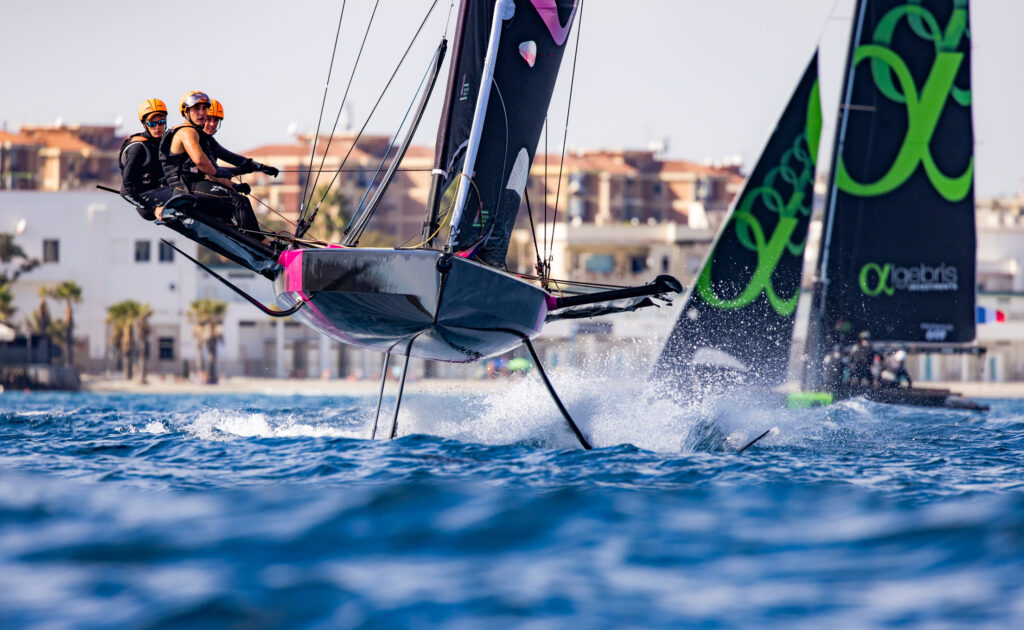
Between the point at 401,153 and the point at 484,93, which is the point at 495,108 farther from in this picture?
the point at 401,153

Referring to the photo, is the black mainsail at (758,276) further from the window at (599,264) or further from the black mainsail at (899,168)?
the window at (599,264)

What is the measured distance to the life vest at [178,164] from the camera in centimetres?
983

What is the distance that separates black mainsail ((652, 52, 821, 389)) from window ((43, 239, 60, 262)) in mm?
41850

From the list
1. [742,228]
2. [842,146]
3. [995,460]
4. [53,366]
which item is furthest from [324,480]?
[53,366]

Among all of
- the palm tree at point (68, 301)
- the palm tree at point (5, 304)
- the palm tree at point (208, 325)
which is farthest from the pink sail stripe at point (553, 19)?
the palm tree at point (5, 304)

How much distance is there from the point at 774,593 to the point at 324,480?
3.14m

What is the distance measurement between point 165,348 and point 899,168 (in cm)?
4104

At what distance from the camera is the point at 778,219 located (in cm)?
1897

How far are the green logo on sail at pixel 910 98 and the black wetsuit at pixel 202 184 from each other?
1254 cm

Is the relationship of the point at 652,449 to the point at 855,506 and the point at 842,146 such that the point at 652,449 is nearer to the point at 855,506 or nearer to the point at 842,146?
the point at 855,506

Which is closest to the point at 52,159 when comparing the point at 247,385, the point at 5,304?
the point at 5,304

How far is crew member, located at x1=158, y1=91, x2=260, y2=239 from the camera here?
31.6ft

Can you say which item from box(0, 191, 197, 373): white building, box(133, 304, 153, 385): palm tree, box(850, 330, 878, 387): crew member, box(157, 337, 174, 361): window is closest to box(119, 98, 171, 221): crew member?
box(850, 330, 878, 387): crew member

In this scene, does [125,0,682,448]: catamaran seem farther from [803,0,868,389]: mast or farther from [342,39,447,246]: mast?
[803,0,868,389]: mast
